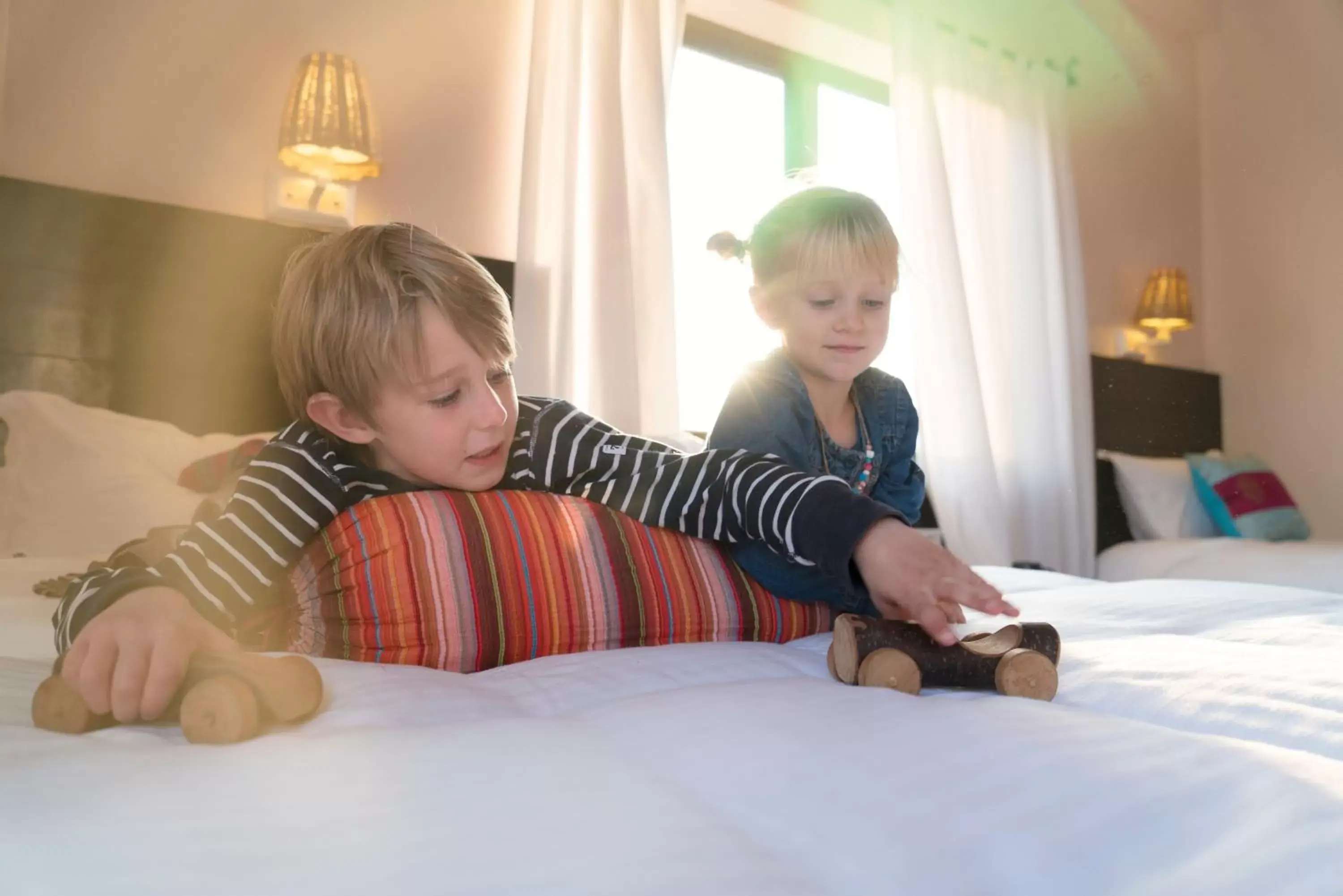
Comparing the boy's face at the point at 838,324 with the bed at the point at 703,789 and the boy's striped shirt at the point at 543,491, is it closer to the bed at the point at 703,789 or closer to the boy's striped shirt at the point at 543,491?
the boy's striped shirt at the point at 543,491

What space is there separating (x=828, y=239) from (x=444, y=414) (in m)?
0.65

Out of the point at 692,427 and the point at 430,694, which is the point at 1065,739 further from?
the point at 692,427

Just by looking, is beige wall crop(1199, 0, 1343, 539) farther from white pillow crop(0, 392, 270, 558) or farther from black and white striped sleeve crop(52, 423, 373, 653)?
black and white striped sleeve crop(52, 423, 373, 653)

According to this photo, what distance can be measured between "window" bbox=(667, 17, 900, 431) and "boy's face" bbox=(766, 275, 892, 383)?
129cm

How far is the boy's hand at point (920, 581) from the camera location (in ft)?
2.29

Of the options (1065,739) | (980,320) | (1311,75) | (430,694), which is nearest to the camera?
(1065,739)

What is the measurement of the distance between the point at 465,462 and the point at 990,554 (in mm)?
2590

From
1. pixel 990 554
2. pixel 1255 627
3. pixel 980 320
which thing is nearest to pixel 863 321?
pixel 1255 627

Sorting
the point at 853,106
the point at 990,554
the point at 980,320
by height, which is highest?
the point at 853,106

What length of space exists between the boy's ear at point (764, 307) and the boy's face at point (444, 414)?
0.58 metres

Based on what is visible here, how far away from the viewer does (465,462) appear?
Result: 0.93 m

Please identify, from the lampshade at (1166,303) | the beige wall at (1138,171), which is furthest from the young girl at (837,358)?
the lampshade at (1166,303)

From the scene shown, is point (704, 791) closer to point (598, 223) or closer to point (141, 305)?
point (141, 305)

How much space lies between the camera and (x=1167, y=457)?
4125 mm
